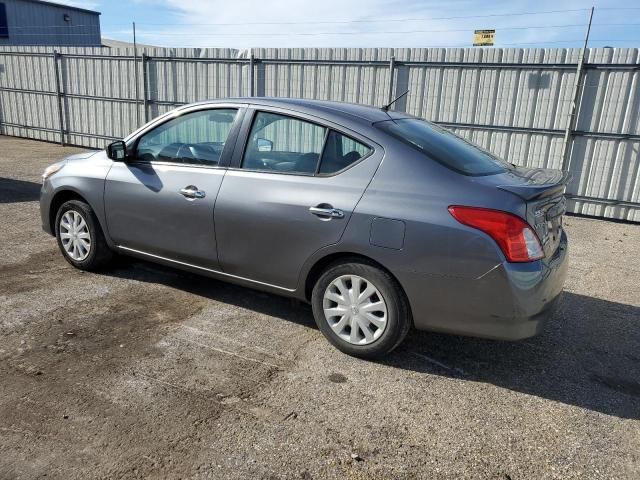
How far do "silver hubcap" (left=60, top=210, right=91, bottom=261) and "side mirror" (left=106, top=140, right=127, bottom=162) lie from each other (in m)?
0.74

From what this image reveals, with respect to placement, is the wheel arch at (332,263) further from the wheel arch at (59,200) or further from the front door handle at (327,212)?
the wheel arch at (59,200)

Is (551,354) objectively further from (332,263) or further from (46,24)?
(46,24)

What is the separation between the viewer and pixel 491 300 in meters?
3.04


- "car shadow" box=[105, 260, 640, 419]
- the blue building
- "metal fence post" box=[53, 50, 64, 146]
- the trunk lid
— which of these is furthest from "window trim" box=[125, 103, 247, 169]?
the blue building

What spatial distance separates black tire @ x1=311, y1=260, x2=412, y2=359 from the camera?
330 centimetres

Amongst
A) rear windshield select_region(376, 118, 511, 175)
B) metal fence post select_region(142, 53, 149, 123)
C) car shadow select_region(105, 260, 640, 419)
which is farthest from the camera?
metal fence post select_region(142, 53, 149, 123)

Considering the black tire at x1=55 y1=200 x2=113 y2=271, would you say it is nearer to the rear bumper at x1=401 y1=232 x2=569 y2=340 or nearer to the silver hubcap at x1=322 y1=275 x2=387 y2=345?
the silver hubcap at x1=322 y1=275 x2=387 y2=345

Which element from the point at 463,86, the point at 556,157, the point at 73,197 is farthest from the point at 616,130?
the point at 73,197

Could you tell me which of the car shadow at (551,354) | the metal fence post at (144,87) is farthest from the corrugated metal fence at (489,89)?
the car shadow at (551,354)

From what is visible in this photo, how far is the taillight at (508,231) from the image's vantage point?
297 cm

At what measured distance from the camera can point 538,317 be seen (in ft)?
10.3

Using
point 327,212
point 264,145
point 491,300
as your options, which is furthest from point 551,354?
point 264,145

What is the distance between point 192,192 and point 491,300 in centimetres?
228

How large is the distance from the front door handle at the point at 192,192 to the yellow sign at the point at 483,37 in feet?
25.3
